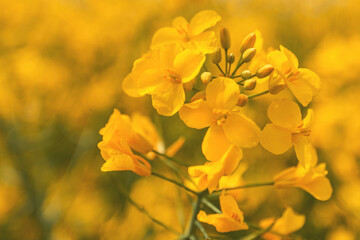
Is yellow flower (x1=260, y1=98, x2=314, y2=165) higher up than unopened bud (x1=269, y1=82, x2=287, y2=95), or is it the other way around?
unopened bud (x1=269, y1=82, x2=287, y2=95)

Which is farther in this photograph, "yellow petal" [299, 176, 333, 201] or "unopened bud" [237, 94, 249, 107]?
"yellow petal" [299, 176, 333, 201]

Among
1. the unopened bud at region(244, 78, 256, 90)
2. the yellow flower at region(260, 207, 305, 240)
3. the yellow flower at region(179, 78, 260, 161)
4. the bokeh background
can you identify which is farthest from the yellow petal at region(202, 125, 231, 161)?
the bokeh background

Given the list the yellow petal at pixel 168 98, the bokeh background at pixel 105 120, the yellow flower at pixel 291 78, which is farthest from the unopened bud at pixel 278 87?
the bokeh background at pixel 105 120

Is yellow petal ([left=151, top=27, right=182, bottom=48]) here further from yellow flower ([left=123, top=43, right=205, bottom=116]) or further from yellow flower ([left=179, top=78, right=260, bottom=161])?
yellow flower ([left=179, top=78, right=260, bottom=161])

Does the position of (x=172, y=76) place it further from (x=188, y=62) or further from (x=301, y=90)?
(x=301, y=90)

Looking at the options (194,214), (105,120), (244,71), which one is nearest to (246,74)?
(244,71)

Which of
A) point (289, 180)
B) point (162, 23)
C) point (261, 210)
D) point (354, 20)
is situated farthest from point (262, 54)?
point (354, 20)
